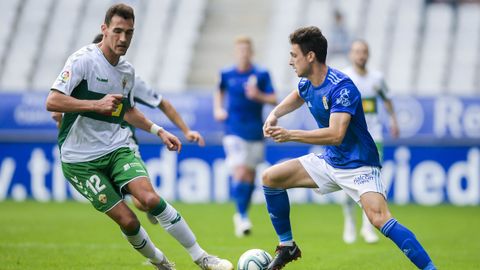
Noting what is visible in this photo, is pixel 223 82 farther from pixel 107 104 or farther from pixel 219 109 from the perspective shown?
pixel 107 104

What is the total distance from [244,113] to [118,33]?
6.16 metres

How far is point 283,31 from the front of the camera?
78.3 ft

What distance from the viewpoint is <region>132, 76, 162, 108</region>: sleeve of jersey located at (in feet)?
30.5

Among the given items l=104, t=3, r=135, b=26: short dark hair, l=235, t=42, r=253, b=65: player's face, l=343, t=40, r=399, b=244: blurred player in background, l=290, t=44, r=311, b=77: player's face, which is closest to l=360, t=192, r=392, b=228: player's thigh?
l=290, t=44, r=311, b=77: player's face

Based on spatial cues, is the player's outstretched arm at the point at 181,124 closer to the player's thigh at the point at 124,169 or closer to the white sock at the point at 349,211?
the player's thigh at the point at 124,169

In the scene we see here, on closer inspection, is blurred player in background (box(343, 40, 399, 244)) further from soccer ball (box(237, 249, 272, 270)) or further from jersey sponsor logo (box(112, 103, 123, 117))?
jersey sponsor logo (box(112, 103, 123, 117))

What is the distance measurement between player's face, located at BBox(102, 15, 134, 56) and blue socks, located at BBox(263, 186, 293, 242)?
1863mm

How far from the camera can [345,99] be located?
7914 millimetres

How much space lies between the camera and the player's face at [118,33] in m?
7.96

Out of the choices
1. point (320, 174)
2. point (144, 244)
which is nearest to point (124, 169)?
point (144, 244)

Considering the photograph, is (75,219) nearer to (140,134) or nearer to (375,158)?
(140,134)

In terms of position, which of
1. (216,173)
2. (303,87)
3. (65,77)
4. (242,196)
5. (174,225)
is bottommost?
(216,173)

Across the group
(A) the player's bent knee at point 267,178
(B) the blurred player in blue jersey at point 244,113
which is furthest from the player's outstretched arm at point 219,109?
(A) the player's bent knee at point 267,178

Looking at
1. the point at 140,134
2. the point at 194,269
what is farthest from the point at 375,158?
the point at 140,134
